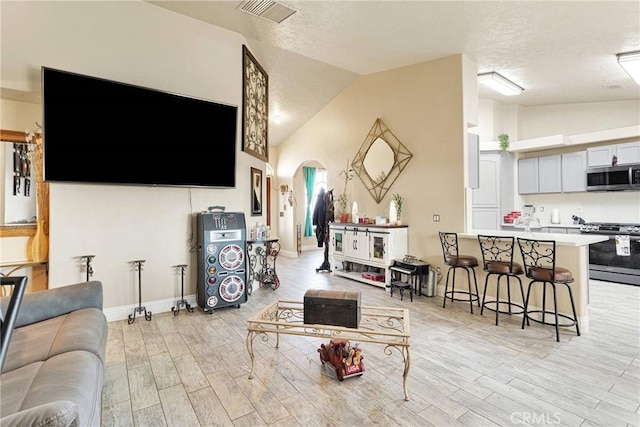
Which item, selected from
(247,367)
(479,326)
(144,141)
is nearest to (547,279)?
(479,326)

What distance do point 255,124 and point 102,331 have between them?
3.43 metres

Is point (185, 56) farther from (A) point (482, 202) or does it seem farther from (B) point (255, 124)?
(A) point (482, 202)

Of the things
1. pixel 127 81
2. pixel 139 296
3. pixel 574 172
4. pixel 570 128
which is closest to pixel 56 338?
pixel 139 296

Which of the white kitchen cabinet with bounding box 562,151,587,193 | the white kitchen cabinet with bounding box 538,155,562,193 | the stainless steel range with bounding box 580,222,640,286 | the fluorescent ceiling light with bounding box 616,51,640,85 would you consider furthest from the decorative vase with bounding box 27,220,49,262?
the white kitchen cabinet with bounding box 562,151,587,193

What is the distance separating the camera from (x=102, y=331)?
6.54 ft

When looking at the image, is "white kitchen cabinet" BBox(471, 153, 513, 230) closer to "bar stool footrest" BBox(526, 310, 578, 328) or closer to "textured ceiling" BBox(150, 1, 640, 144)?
"textured ceiling" BBox(150, 1, 640, 144)

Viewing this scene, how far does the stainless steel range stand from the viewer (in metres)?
4.62

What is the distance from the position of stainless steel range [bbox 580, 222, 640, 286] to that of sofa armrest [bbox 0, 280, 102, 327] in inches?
255

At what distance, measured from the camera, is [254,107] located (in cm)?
457

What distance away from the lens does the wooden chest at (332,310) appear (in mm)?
2084

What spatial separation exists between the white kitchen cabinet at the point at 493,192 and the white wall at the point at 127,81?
15.9 feet

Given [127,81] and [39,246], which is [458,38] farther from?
[39,246]

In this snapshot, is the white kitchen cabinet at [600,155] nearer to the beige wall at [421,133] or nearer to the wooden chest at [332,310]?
the beige wall at [421,133]

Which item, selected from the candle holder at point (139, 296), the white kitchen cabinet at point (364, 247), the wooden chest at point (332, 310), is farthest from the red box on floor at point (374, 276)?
the candle holder at point (139, 296)
